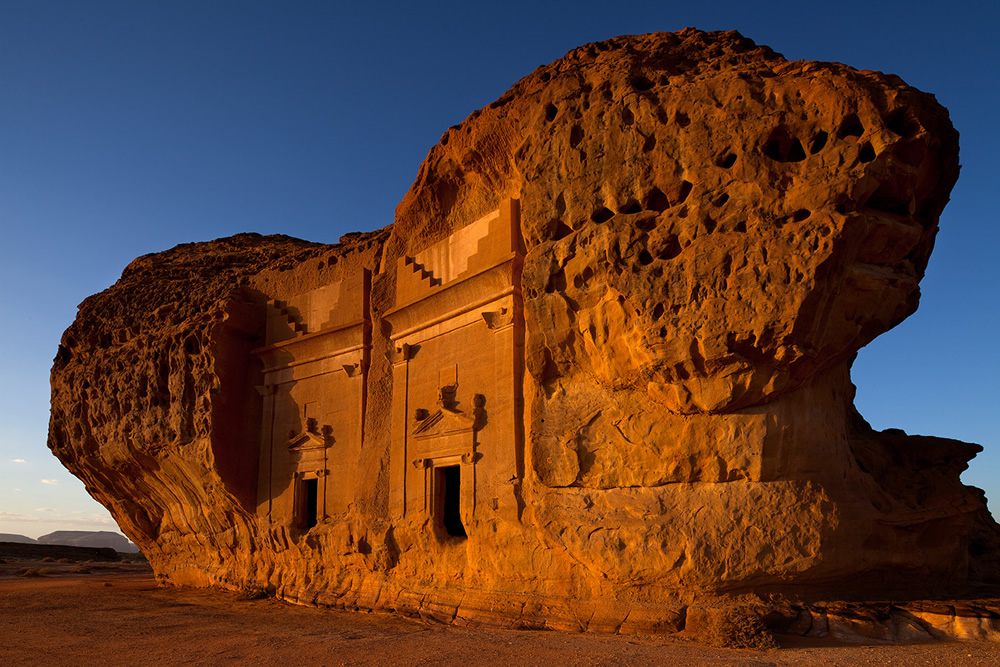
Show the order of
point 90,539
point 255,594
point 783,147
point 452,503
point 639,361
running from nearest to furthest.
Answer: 1. point 783,147
2. point 639,361
3. point 452,503
4. point 255,594
5. point 90,539

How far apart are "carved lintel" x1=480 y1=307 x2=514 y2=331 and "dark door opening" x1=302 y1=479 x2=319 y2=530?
19.5 ft

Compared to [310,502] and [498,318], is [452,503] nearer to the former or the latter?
[498,318]

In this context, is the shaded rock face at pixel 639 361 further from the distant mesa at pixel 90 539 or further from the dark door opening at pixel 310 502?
the distant mesa at pixel 90 539

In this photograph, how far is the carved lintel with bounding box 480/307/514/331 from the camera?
1226 centimetres

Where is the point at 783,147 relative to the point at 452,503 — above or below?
above

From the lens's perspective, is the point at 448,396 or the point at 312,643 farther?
the point at 448,396

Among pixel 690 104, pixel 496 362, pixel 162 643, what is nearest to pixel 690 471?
pixel 496 362

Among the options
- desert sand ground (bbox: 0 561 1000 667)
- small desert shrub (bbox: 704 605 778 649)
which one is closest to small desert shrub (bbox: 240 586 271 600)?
desert sand ground (bbox: 0 561 1000 667)

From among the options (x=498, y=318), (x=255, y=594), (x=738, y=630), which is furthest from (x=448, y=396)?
(x=255, y=594)

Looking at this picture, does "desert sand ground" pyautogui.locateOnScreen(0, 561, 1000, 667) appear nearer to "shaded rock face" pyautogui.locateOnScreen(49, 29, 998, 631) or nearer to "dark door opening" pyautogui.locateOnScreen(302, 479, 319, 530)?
"shaded rock face" pyautogui.locateOnScreen(49, 29, 998, 631)

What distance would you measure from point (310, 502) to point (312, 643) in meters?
6.90

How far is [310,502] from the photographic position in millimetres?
16859

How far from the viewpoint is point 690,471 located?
32.1ft

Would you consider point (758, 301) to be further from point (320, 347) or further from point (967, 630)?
point (320, 347)
